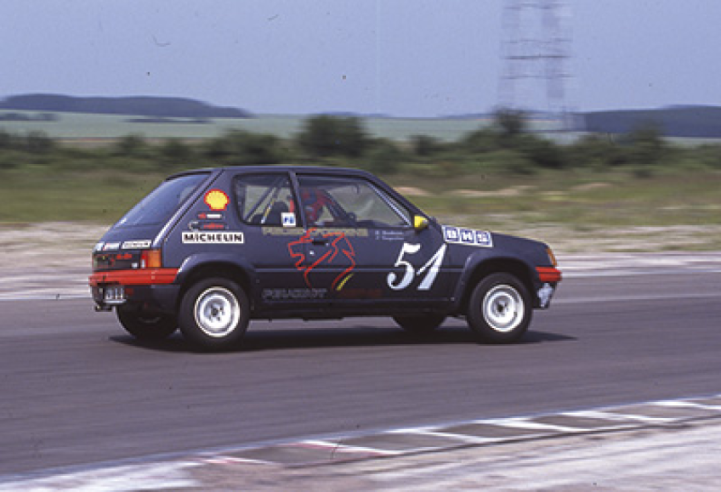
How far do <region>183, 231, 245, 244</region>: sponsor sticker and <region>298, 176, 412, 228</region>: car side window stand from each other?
66cm

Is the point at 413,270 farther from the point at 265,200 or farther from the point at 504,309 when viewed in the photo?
the point at 265,200

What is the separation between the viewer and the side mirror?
10289 millimetres

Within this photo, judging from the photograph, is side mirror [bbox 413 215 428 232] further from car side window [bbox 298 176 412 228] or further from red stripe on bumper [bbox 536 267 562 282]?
red stripe on bumper [bbox 536 267 562 282]

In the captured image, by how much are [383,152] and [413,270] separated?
47234 mm

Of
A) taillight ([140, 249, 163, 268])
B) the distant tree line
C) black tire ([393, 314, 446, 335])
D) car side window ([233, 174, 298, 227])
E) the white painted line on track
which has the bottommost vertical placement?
the white painted line on track

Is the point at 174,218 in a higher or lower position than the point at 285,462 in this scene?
higher

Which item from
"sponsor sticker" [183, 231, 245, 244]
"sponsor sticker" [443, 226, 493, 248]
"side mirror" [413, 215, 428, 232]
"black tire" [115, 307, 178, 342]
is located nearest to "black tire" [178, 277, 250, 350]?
"sponsor sticker" [183, 231, 245, 244]

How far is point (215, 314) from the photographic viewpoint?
9.66m

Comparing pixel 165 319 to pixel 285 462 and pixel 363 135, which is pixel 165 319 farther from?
pixel 363 135

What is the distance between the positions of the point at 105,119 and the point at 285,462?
68472 mm

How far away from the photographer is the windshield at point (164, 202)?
9.80 metres

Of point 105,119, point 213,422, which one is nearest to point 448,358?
point 213,422

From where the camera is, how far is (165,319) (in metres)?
10.7

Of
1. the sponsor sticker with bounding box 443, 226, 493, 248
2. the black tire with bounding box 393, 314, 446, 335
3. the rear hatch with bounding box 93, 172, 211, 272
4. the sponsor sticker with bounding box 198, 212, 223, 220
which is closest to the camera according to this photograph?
the rear hatch with bounding box 93, 172, 211, 272
